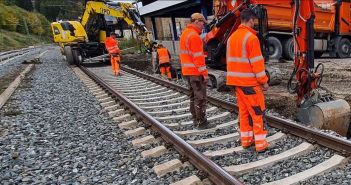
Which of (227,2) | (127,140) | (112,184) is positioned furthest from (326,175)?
(227,2)

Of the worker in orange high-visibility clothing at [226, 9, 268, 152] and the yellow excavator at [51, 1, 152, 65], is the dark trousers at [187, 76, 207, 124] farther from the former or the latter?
the yellow excavator at [51, 1, 152, 65]

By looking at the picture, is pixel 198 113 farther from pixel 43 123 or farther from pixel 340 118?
pixel 43 123

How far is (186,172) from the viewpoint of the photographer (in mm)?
4527

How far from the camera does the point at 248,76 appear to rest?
190 inches

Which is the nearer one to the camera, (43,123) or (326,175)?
(326,175)

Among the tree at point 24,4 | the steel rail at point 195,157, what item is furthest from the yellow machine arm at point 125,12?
the tree at point 24,4

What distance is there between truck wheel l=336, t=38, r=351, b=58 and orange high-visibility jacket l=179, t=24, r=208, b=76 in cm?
1430

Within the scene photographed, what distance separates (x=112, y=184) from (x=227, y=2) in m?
6.48

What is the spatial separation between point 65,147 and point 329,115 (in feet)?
13.8

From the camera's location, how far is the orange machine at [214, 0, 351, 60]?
55.3ft

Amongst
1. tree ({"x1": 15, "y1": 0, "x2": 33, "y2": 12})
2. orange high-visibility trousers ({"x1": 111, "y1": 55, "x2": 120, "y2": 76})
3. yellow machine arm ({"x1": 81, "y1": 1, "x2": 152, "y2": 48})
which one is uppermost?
tree ({"x1": 15, "y1": 0, "x2": 33, "y2": 12})

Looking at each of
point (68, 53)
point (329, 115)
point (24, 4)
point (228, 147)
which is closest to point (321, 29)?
point (68, 53)

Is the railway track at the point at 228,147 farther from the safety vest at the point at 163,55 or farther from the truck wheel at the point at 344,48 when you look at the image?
the truck wheel at the point at 344,48

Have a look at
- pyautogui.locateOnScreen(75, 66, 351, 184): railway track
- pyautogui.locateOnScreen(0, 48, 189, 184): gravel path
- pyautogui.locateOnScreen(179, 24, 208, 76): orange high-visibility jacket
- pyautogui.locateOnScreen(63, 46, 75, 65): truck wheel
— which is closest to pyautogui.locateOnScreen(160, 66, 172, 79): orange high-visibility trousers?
pyautogui.locateOnScreen(0, 48, 189, 184): gravel path
